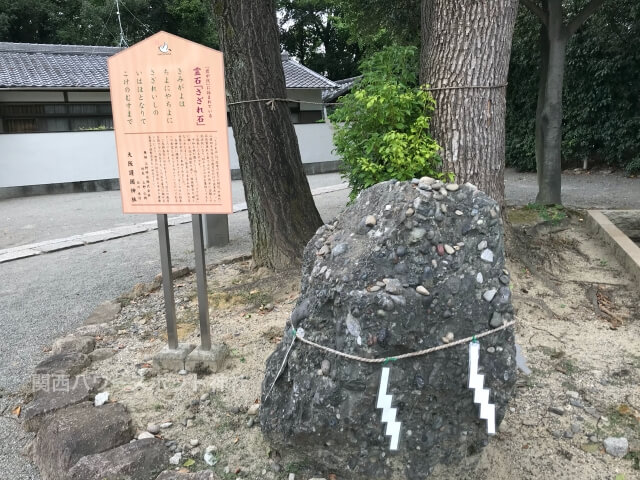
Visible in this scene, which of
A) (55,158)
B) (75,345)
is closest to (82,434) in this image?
(75,345)

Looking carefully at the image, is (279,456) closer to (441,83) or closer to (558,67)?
(441,83)

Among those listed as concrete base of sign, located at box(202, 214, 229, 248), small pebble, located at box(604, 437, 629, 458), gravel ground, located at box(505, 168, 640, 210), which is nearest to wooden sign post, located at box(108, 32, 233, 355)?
small pebble, located at box(604, 437, 629, 458)

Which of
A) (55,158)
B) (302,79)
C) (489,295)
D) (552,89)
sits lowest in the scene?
(489,295)

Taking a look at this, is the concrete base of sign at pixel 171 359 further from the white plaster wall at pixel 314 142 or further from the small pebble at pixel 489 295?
the white plaster wall at pixel 314 142

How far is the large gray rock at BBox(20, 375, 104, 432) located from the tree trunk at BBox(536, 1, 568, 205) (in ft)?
22.0

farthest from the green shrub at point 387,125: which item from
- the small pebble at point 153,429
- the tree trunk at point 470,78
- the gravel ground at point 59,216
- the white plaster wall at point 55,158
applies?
the white plaster wall at point 55,158

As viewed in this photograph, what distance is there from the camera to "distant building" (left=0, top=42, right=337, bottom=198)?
14.0 metres

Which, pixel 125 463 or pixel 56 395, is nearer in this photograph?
pixel 125 463

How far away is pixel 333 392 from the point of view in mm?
1898

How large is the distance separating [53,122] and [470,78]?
47.9 feet

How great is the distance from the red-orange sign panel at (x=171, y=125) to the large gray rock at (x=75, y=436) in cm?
115

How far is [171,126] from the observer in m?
2.90

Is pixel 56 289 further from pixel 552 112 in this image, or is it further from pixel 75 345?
pixel 552 112

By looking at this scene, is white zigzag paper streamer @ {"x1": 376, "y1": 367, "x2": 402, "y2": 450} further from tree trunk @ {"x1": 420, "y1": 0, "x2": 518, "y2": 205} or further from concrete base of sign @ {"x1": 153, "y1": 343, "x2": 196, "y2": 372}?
tree trunk @ {"x1": 420, "y1": 0, "x2": 518, "y2": 205}
